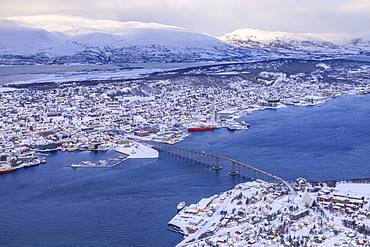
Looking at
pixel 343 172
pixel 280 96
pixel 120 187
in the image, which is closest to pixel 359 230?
pixel 343 172

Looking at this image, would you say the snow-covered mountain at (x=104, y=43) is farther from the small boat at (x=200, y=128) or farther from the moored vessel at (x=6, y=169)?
the moored vessel at (x=6, y=169)

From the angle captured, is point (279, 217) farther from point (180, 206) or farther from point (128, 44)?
point (128, 44)

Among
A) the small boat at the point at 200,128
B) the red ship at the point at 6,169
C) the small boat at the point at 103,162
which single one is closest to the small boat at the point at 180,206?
the small boat at the point at 103,162

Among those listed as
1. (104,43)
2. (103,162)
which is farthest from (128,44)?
(103,162)

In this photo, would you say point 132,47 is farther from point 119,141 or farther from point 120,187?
point 120,187

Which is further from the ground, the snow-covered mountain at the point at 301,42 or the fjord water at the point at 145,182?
the snow-covered mountain at the point at 301,42

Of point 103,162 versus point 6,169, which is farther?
point 103,162

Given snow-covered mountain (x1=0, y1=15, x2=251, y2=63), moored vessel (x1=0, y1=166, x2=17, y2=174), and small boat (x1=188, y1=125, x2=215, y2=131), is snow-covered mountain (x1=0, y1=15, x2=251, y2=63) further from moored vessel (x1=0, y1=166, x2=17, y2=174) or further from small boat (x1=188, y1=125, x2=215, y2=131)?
moored vessel (x1=0, y1=166, x2=17, y2=174)
